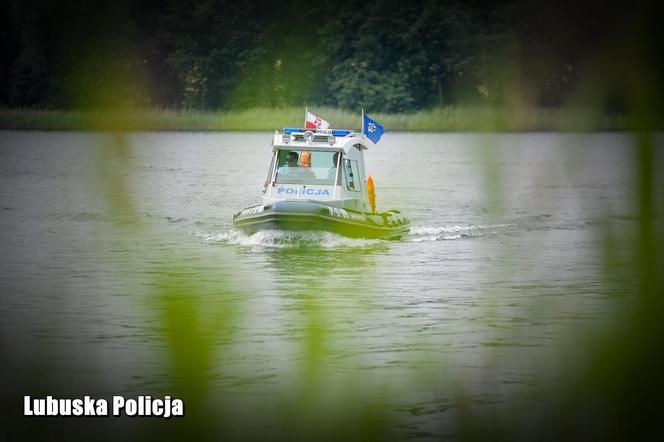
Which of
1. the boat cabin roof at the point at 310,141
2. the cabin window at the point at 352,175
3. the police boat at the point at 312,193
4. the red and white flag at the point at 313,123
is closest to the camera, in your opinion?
the police boat at the point at 312,193

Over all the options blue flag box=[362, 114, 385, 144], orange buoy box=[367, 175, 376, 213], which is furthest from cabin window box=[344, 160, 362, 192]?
blue flag box=[362, 114, 385, 144]

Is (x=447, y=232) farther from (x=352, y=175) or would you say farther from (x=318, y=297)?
(x=318, y=297)

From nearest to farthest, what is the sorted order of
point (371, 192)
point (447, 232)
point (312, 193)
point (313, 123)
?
point (312, 193) < point (371, 192) < point (313, 123) < point (447, 232)

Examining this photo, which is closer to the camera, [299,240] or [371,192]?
[299,240]

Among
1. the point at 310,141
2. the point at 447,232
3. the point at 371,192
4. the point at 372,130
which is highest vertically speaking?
the point at 372,130

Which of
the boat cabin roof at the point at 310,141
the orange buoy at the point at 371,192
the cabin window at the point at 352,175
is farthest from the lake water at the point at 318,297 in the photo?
the boat cabin roof at the point at 310,141

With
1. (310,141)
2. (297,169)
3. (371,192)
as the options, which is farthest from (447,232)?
(310,141)

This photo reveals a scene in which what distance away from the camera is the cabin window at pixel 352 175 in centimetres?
2291

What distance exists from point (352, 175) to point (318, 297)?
1768 centimetres

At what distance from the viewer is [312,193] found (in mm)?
22766

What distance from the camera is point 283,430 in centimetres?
518

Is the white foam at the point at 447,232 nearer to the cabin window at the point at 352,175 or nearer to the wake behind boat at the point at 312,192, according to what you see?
the cabin window at the point at 352,175

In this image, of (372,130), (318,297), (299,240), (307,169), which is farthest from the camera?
(307,169)

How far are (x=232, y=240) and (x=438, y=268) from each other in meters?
5.20
